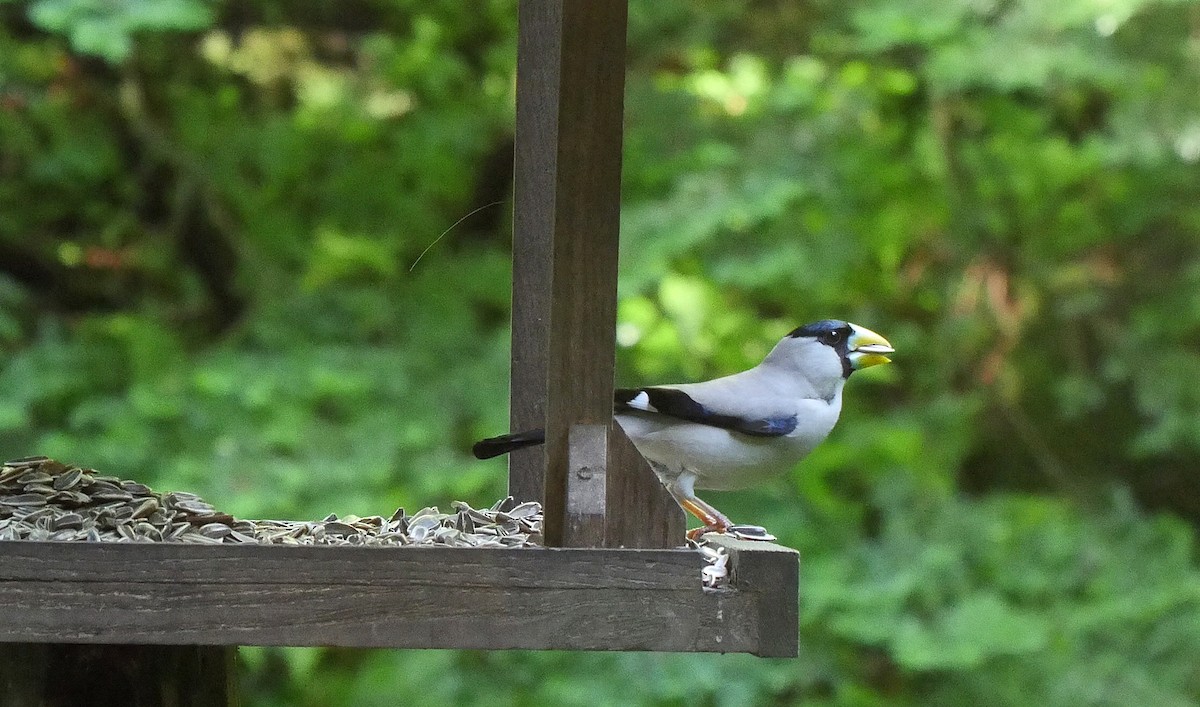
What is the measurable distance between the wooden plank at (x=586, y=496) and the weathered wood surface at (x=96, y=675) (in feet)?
2.43

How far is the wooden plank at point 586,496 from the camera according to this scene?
1.97 m

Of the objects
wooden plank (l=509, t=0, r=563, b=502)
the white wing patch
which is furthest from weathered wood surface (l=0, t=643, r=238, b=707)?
the white wing patch

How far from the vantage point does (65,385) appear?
6035 millimetres

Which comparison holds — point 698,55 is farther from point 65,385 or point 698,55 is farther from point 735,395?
point 735,395

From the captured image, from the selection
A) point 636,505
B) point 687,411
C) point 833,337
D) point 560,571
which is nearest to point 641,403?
point 687,411

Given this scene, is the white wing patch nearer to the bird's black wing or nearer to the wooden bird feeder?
the bird's black wing

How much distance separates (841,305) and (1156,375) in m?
1.49

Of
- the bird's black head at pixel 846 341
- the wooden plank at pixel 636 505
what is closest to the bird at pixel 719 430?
the bird's black head at pixel 846 341

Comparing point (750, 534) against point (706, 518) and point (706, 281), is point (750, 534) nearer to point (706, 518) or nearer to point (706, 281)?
point (706, 518)

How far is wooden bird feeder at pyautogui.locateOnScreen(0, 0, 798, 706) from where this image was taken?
191 cm

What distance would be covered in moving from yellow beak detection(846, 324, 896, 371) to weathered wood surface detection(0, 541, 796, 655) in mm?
1305

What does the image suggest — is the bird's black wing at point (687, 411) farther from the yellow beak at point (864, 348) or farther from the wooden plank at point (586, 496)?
the wooden plank at point (586, 496)

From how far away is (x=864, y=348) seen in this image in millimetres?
3131

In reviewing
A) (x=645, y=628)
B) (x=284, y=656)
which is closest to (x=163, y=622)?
(x=645, y=628)
